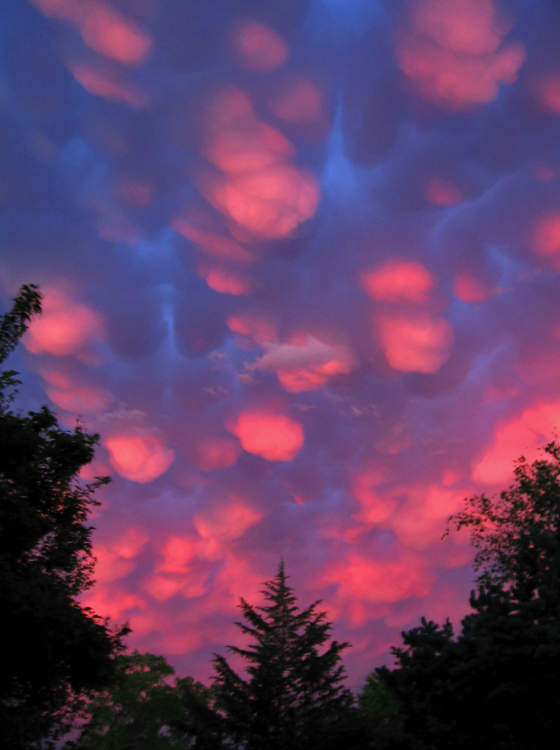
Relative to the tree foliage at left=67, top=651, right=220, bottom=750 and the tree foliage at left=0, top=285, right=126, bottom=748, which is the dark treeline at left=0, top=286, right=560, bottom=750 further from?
the tree foliage at left=67, top=651, right=220, bottom=750

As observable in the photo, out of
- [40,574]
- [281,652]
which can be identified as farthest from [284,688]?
[40,574]

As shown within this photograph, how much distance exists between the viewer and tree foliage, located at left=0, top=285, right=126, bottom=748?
16.2 meters

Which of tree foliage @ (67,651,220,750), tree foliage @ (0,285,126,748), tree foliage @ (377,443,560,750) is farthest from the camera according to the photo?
tree foliage @ (67,651,220,750)

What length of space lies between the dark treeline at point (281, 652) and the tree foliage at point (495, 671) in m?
0.03

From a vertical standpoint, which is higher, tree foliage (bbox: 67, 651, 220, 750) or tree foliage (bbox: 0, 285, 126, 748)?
tree foliage (bbox: 0, 285, 126, 748)

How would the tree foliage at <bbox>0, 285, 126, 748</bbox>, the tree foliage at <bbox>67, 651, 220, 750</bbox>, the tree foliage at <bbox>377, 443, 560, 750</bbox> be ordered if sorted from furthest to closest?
1. the tree foliage at <bbox>67, 651, 220, 750</bbox>
2. the tree foliage at <bbox>0, 285, 126, 748</bbox>
3. the tree foliage at <bbox>377, 443, 560, 750</bbox>

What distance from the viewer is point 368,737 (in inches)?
674

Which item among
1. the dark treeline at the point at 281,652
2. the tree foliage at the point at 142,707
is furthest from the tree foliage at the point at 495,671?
the tree foliage at the point at 142,707

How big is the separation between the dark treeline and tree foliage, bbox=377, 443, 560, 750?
3 cm

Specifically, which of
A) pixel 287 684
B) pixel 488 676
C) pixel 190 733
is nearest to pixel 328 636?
pixel 287 684

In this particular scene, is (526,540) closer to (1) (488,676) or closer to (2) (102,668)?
(1) (488,676)

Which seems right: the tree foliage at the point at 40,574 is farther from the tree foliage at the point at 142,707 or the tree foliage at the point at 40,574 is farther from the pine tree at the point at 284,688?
the tree foliage at the point at 142,707

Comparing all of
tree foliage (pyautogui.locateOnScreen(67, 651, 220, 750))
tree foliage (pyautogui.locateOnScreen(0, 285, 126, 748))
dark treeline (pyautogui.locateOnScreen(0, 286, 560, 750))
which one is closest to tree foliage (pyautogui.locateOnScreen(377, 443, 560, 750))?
dark treeline (pyautogui.locateOnScreen(0, 286, 560, 750))

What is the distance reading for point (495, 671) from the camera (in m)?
10.3
